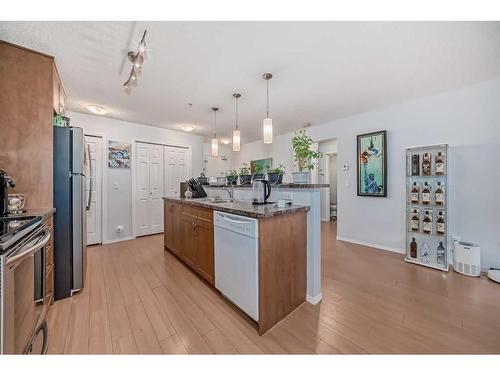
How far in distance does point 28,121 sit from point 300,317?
3001 millimetres

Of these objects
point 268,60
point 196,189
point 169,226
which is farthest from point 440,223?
point 169,226

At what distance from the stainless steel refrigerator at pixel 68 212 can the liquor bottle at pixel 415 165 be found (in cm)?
410

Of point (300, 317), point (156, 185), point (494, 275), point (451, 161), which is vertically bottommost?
point (300, 317)

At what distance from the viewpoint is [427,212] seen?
2.70 meters

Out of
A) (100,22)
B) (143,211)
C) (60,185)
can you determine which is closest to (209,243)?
(60,185)

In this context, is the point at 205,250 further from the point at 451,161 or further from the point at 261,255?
the point at 451,161

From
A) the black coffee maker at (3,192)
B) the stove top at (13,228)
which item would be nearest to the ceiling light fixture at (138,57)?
the black coffee maker at (3,192)

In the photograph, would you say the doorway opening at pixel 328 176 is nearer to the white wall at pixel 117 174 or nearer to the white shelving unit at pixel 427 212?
the white shelving unit at pixel 427 212

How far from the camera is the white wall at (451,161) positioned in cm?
240

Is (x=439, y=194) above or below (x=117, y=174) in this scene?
below

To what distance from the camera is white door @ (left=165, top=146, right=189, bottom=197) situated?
4594 millimetres

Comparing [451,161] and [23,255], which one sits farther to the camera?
[451,161]

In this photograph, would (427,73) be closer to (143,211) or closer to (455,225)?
(455,225)

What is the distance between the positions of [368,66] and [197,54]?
1764 mm
